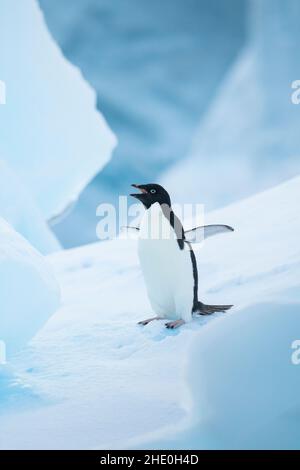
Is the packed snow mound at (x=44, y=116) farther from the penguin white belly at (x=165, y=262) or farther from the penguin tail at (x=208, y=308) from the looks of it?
the penguin tail at (x=208, y=308)

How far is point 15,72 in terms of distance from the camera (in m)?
4.17

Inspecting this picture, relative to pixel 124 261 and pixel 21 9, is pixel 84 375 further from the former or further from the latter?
pixel 21 9

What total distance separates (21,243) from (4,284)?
171 mm

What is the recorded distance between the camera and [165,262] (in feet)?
5.11

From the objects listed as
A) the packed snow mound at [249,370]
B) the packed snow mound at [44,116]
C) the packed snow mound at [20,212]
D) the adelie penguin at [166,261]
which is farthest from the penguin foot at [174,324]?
the packed snow mound at [44,116]

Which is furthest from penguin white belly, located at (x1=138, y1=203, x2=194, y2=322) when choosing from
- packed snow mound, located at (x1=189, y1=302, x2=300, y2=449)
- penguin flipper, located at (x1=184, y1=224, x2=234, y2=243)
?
packed snow mound, located at (x1=189, y1=302, x2=300, y2=449)

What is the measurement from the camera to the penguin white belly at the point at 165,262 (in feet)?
5.11

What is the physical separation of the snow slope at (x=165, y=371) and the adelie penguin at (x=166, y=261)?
66mm

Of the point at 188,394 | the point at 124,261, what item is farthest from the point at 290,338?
the point at 124,261

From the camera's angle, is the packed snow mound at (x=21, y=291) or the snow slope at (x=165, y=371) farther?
the packed snow mound at (x=21, y=291)

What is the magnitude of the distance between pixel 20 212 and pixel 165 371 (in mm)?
2728

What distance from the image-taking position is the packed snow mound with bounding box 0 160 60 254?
11.9 feet

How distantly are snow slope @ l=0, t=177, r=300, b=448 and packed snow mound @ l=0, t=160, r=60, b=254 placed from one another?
1.87 m

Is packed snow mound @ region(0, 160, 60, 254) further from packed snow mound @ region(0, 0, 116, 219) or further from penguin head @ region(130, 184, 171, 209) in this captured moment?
penguin head @ region(130, 184, 171, 209)
